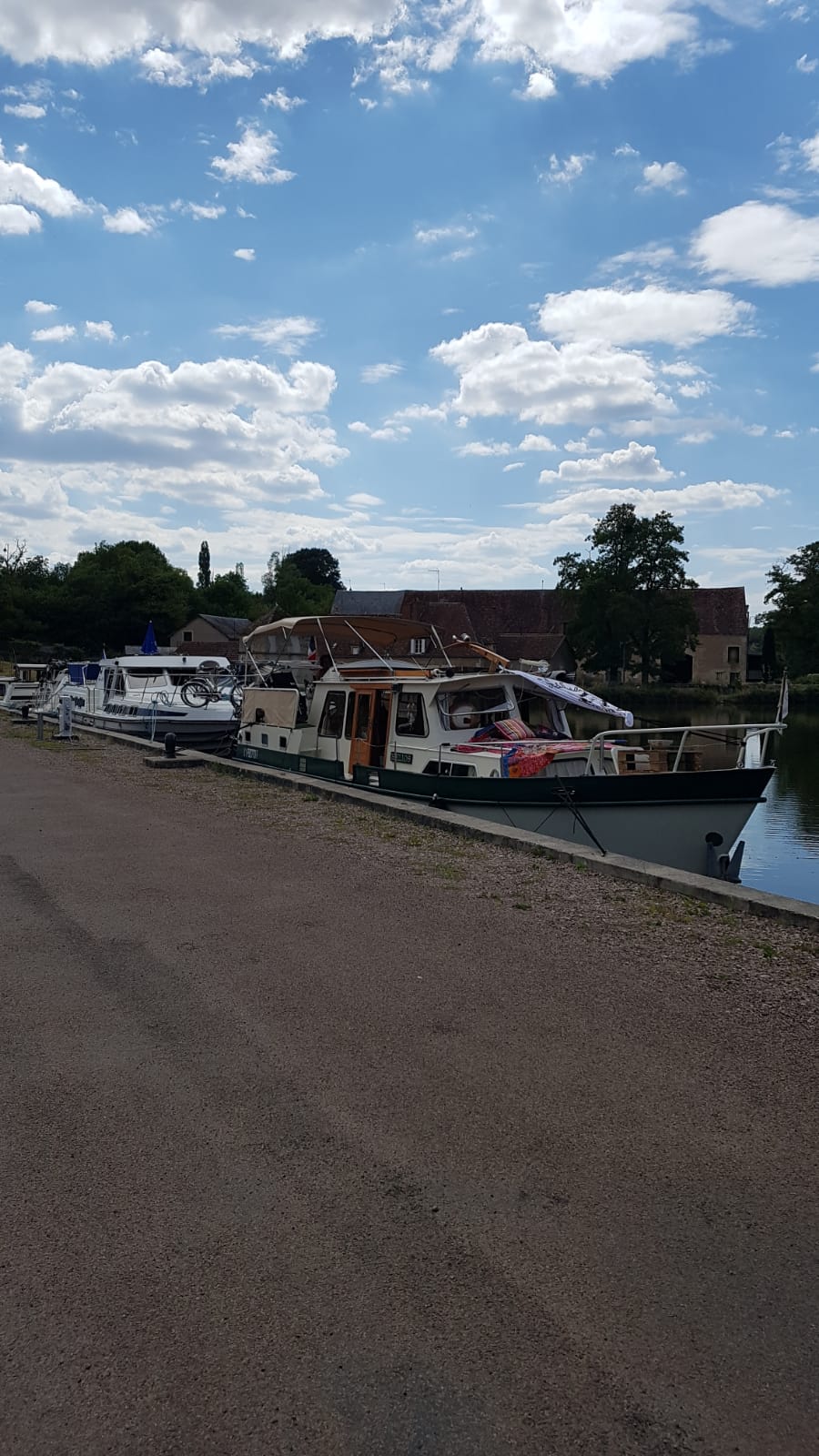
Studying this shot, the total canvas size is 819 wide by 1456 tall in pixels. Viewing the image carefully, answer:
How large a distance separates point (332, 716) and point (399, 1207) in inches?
570

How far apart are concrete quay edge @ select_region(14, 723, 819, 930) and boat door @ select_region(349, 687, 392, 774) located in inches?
75.5

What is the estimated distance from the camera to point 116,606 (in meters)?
87.1

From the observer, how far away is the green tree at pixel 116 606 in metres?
84.4

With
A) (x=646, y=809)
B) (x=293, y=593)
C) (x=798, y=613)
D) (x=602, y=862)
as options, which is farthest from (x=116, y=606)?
(x=602, y=862)

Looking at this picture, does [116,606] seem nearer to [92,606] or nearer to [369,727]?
[92,606]

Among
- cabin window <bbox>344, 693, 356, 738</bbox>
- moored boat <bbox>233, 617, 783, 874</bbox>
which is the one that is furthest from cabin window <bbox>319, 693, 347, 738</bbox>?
cabin window <bbox>344, 693, 356, 738</bbox>

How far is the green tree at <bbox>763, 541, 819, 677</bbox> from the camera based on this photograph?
71.1 m

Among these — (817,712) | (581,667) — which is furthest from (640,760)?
(581,667)

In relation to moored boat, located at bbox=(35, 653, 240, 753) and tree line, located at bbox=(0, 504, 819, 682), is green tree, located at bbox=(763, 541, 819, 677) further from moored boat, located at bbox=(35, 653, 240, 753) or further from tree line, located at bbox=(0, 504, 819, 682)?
moored boat, located at bbox=(35, 653, 240, 753)

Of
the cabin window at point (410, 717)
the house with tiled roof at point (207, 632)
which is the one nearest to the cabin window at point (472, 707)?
the cabin window at point (410, 717)

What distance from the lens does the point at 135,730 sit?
86.7 ft

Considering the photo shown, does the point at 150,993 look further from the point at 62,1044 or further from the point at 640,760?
the point at 640,760

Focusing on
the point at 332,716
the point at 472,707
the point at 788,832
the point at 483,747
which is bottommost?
the point at 788,832

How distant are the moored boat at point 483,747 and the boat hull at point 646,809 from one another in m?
0.02
